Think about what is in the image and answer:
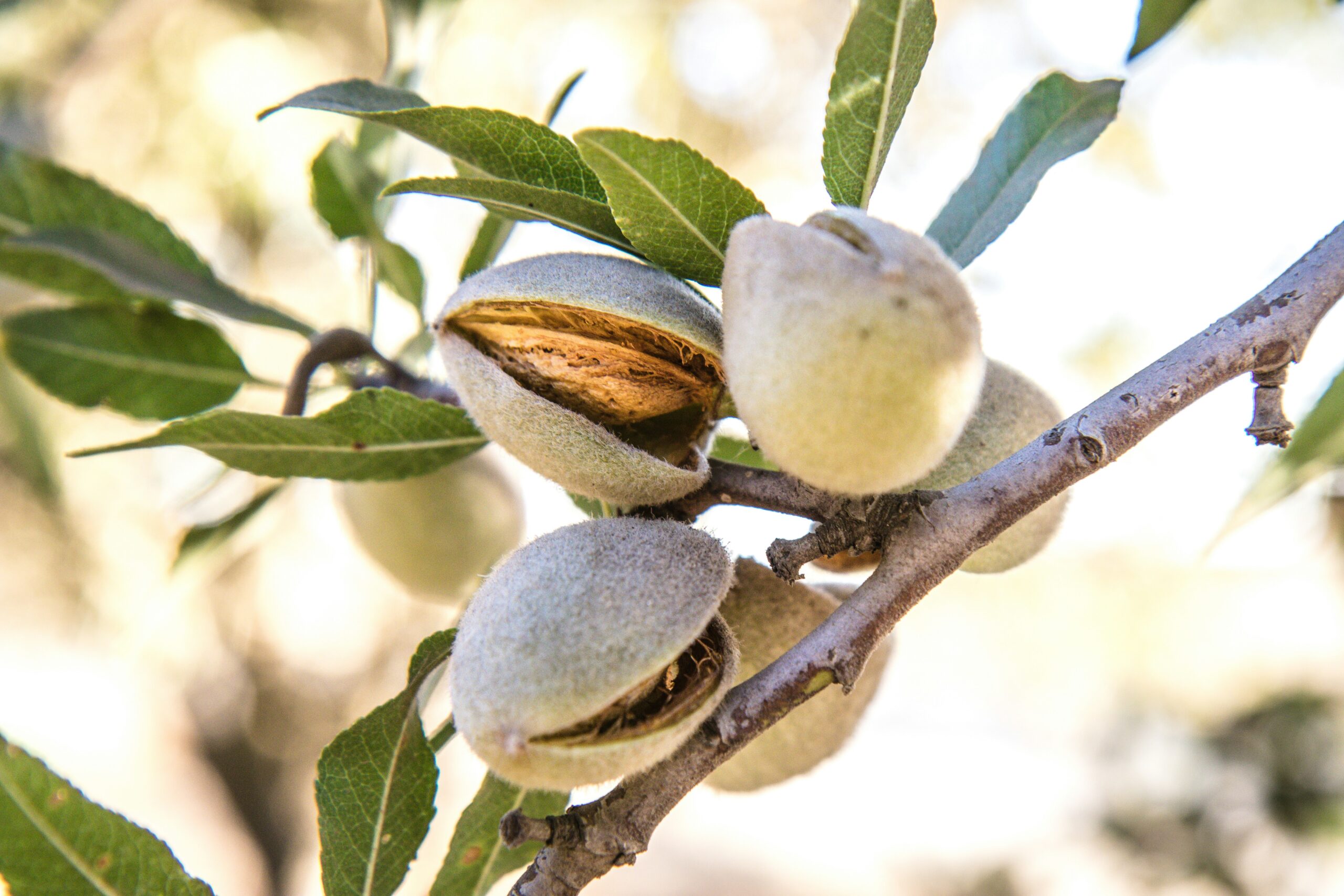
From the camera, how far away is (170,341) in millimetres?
1294

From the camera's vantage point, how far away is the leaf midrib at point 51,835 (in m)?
0.75

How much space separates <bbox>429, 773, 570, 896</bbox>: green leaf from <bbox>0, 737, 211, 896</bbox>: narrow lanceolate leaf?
0.25 meters

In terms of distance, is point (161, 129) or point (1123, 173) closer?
point (161, 129)

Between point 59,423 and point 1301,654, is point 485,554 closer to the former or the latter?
point 59,423

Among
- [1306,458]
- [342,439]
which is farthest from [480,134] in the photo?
[1306,458]

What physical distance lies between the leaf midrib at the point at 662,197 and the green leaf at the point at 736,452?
0.31 metres

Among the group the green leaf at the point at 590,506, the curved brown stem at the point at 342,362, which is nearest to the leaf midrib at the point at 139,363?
the curved brown stem at the point at 342,362

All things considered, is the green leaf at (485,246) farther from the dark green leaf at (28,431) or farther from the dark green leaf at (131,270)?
the dark green leaf at (28,431)

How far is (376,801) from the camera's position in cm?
89

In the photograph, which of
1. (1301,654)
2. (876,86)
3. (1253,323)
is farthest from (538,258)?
(1301,654)

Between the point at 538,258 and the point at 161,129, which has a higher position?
the point at 538,258

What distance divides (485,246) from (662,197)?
499mm

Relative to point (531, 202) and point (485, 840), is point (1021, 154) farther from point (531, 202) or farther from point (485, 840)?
point (485, 840)

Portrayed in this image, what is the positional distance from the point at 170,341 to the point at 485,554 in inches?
20.5
